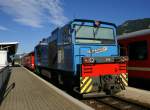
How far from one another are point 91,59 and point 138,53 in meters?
5.21

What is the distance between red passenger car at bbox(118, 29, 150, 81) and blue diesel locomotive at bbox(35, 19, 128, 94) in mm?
2258

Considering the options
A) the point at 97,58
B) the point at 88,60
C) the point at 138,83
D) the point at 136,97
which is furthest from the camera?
the point at 138,83

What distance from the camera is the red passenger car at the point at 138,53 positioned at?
47.3 feet

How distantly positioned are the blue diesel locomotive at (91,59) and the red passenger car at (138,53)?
7.41ft

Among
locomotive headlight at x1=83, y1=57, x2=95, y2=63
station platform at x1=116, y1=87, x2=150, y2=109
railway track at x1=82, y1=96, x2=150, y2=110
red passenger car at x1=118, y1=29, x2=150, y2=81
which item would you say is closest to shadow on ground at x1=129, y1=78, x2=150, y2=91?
red passenger car at x1=118, y1=29, x2=150, y2=81

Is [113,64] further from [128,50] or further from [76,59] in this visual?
[128,50]

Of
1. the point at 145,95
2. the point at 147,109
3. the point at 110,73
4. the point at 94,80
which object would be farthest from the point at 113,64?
the point at 147,109

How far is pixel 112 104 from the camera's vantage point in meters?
10.7

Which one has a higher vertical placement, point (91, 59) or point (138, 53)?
point (138, 53)

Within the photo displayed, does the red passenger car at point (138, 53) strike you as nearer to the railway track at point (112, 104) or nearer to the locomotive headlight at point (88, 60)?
the railway track at point (112, 104)

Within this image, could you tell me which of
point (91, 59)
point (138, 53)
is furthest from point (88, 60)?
point (138, 53)

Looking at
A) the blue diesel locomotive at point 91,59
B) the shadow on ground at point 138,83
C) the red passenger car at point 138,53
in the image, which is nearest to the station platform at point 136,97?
the blue diesel locomotive at point 91,59

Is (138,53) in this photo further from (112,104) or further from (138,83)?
(112,104)

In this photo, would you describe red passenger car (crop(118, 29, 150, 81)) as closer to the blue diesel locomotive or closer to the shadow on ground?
the shadow on ground
